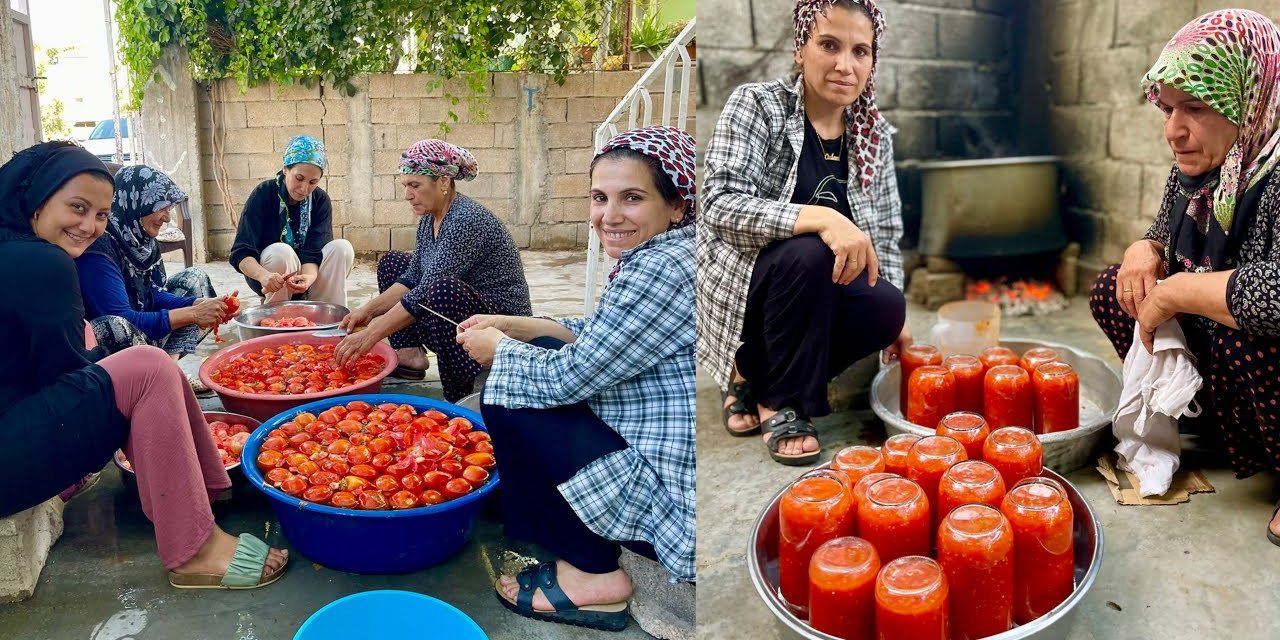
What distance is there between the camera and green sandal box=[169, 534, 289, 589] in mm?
1722

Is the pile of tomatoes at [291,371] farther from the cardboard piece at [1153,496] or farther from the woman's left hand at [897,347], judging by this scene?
the cardboard piece at [1153,496]

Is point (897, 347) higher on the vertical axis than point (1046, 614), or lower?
A: higher

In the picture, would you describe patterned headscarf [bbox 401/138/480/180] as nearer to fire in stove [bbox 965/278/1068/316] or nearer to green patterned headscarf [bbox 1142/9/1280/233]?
green patterned headscarf [bbox 1142/9/1280/233]

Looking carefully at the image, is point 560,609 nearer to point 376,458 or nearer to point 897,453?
point 376,458

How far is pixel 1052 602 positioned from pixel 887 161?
53.9 inches

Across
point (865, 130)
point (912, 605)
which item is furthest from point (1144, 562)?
point (865, 130)

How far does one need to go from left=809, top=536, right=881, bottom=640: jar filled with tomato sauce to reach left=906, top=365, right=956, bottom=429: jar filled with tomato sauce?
0.85 m

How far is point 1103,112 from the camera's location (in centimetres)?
353

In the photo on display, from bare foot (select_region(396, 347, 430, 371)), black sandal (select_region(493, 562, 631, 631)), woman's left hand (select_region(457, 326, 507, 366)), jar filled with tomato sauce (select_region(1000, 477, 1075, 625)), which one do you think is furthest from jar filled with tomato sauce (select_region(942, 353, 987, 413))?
bare foot (select_region(396, 347, 430, 371))

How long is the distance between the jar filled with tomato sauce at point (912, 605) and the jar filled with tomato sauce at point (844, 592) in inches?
1.3

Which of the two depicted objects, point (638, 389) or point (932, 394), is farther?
point (932, 394)

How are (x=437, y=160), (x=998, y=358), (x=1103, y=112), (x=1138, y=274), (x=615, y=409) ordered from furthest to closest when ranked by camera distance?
1. (x=1103, y=112)
2. (x=437, y=160)
3. (x=998, y=358)
4. (x=1138, y=274)
5. (x=615, y=409)

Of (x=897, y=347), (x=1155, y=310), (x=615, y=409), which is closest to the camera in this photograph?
(x=615, y=409)

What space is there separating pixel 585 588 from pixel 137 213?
3.97 feet
